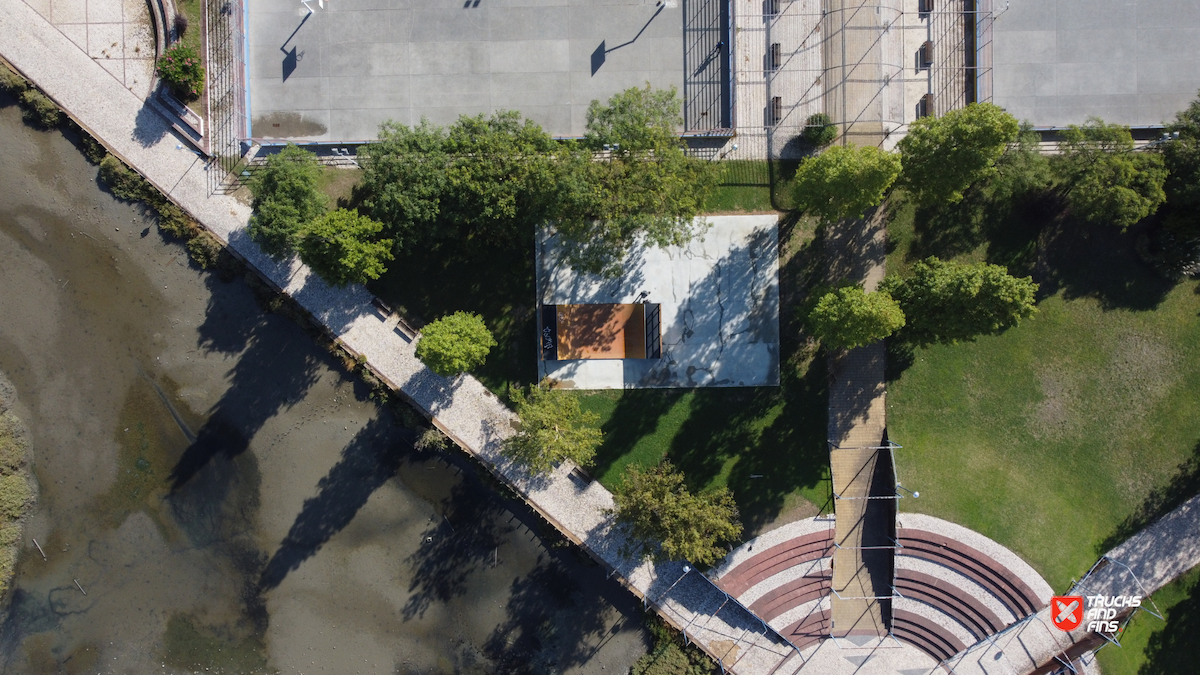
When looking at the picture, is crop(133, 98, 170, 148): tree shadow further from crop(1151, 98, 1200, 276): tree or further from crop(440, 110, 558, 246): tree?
crop(1151, 98, 1200, 276): tree

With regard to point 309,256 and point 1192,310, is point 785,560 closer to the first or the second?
point 1192,310

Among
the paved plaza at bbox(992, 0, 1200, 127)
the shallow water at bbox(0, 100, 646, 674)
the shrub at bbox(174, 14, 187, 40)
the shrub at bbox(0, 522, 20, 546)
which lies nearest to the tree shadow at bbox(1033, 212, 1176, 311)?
the paved plaza at bbox(992, 0, 1200, 127)

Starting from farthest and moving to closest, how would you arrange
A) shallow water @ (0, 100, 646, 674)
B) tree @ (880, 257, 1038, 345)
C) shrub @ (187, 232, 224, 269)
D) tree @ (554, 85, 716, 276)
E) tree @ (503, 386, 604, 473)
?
1. shallow water @ (0, 100, 646, 674)
2. shrub @ (187, 232, 224, 269)
3. tree @ (503, 386, 604, 473)
4. tree @ (554, 85, 716, 276)
5. tree @ (880, 257, 1038, 345)

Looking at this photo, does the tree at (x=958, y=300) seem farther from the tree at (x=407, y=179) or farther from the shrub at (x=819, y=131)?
the tree at (x=407, y=179)

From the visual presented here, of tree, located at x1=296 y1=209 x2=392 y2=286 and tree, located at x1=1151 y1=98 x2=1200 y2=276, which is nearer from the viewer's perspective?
tree, located at x1=296 y1=209 x2=392 y2=286

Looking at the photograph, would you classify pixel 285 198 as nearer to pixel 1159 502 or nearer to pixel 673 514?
pixel 673 514

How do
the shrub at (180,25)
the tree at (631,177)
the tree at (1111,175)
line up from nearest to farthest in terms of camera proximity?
the tree at (631,177) < the tree at (1111,175) < the shrub at (180,25)

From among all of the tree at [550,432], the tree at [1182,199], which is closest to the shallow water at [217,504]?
the tree at [550,432]
